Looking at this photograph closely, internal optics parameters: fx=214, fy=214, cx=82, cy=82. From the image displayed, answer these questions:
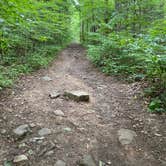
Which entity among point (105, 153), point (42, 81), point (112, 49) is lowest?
point (105, 153)

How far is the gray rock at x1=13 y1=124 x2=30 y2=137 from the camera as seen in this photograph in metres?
4.00

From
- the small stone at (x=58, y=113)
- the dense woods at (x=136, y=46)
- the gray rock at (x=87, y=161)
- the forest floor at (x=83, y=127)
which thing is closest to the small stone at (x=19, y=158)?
the forest floor at (x=83, y=127)

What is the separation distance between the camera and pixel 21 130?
410 centimetres

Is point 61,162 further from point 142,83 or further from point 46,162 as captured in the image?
point 142,83

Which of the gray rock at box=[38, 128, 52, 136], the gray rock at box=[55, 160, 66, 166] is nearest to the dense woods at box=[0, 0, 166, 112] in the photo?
the gray rock at box=[38, 128, 52, 136]

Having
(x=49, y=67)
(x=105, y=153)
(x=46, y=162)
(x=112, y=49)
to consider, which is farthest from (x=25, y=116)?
(x=112, y=49)

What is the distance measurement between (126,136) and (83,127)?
0.87m

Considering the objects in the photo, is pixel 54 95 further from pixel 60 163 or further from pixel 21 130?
pixel 60 163

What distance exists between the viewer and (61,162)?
3.36m

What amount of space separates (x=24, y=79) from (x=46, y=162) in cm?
442

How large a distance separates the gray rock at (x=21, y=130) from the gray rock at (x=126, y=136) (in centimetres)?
179

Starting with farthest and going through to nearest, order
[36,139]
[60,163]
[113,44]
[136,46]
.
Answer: [113,44]
[136,46]
[36,139]
[60,163]

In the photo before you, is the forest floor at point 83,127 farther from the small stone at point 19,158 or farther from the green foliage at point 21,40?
the green foliage at point 21,40

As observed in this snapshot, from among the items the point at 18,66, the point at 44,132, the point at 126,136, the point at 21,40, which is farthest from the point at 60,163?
the point at 21,40
